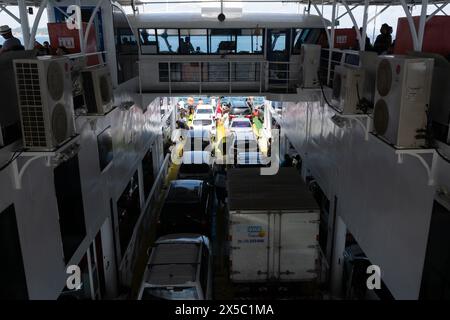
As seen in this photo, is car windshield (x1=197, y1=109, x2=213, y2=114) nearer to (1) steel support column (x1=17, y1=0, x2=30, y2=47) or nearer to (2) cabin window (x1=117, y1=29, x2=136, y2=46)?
(2) cabin window (x1=117, y1=29, x2=136, y2=46)

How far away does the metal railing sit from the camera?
11.2 m

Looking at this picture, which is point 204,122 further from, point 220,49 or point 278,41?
point 278,41

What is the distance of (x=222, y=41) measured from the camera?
13.8 meters

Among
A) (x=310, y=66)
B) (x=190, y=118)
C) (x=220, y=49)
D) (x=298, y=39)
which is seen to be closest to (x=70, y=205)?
(x=310, y=66)

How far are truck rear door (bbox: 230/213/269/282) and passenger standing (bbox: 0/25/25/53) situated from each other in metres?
5.56

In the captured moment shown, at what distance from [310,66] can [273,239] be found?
502cm

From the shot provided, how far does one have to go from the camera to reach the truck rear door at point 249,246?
9.62 m

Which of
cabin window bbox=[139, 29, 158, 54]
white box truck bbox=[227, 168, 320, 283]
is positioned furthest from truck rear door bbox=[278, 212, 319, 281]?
cabin window bbox=[139, 29, 158, 54]

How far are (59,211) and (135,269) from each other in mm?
5555

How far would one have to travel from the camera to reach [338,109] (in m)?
8.04

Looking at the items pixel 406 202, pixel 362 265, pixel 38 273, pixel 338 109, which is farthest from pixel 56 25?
pixel 362 265

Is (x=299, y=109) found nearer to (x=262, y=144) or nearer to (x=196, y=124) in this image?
(x=262, y=144)

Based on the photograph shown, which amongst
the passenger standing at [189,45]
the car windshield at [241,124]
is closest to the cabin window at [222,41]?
the passenger standing at [189,45]

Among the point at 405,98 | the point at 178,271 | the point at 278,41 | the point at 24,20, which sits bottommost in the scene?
the point at 178,271
